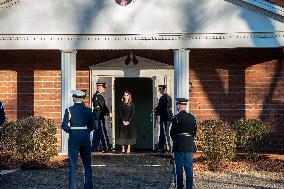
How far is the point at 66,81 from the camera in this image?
53.1 feet

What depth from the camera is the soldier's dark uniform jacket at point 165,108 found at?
1666 centimetres

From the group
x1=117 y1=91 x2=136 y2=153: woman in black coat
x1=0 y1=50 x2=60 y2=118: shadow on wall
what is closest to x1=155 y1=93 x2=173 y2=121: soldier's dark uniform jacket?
x1=117 y1=91 x2=136 y2=153: woman in black coat

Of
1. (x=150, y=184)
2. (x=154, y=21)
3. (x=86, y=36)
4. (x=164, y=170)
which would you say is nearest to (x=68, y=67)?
(x=86, y=36)

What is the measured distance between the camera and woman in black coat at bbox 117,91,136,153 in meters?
16.2

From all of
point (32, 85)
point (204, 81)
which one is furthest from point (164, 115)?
point (32, 85)

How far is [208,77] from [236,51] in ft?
3.79

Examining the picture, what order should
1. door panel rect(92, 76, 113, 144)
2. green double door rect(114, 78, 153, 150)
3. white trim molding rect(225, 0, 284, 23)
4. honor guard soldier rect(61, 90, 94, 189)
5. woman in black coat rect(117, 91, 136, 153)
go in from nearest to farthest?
honor guard soldier rect(61, 90, 94, 189) → white trim molding rect(225, 0, 284, 23) → woman in black coat rect(117, 91, 136, 153) → door panel rect(92, 76, 113, 144) → green double door rect(114, 78, 153, 150)

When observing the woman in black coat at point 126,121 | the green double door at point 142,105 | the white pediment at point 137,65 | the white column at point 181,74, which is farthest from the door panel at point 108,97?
the white column at point 181,74

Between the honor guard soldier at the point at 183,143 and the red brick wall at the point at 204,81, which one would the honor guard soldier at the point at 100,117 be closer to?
the red brick wall at the point at 204,81

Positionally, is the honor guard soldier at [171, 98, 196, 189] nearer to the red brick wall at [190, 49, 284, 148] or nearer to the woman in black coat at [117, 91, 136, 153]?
the woman in black coat at [117, 91, 136, 153]

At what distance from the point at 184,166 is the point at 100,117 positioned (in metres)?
6.57

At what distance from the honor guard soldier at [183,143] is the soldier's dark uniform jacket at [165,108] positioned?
236 inches

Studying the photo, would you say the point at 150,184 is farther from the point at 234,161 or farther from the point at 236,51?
the point at 236,51

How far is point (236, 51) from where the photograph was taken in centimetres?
1820
